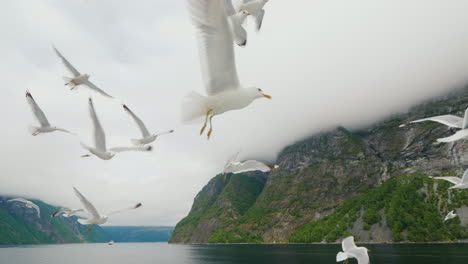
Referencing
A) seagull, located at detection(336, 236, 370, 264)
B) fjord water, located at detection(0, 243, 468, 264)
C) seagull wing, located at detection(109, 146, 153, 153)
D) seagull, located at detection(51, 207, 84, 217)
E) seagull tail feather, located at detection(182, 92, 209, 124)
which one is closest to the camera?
seagull tail feather, located at detection(182, 92, 209, 124)

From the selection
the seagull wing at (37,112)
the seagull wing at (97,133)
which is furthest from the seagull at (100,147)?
the seagull wing at (37,112)

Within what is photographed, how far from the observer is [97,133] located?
10508 millimetres

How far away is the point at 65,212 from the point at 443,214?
16630 cm

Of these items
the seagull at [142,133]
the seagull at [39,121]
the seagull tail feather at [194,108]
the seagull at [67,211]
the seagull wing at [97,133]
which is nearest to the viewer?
the seagull tail feather at [194,108]

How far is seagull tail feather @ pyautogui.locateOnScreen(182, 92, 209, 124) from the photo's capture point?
5949 millimetres

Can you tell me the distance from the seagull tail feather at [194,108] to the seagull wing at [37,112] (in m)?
7.75

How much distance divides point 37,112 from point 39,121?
14.5 inches

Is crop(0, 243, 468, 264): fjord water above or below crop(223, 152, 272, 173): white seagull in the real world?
below

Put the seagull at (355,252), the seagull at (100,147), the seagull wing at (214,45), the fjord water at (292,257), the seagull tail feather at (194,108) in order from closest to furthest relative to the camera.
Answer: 1. the seagull wing at (214,45)
2. the seagull tail feather at (194,108)
3. the seagull at (100,147)
4. the seagull at (355,252)
5. the fjord water at (292,257)

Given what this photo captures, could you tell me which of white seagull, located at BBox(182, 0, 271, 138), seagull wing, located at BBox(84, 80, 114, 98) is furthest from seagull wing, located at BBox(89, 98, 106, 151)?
white seagull, located at BBox(182, 0, 271, 138)

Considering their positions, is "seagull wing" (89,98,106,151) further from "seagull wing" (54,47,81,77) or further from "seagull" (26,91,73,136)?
"seagull wing" (54,47,81,77)

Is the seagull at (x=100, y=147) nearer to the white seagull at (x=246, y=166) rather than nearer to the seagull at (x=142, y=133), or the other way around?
the seagull at (x=142, y=133)

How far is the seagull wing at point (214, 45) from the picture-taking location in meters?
4.61

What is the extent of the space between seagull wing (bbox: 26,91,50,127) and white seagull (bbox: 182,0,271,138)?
780 centimetres
